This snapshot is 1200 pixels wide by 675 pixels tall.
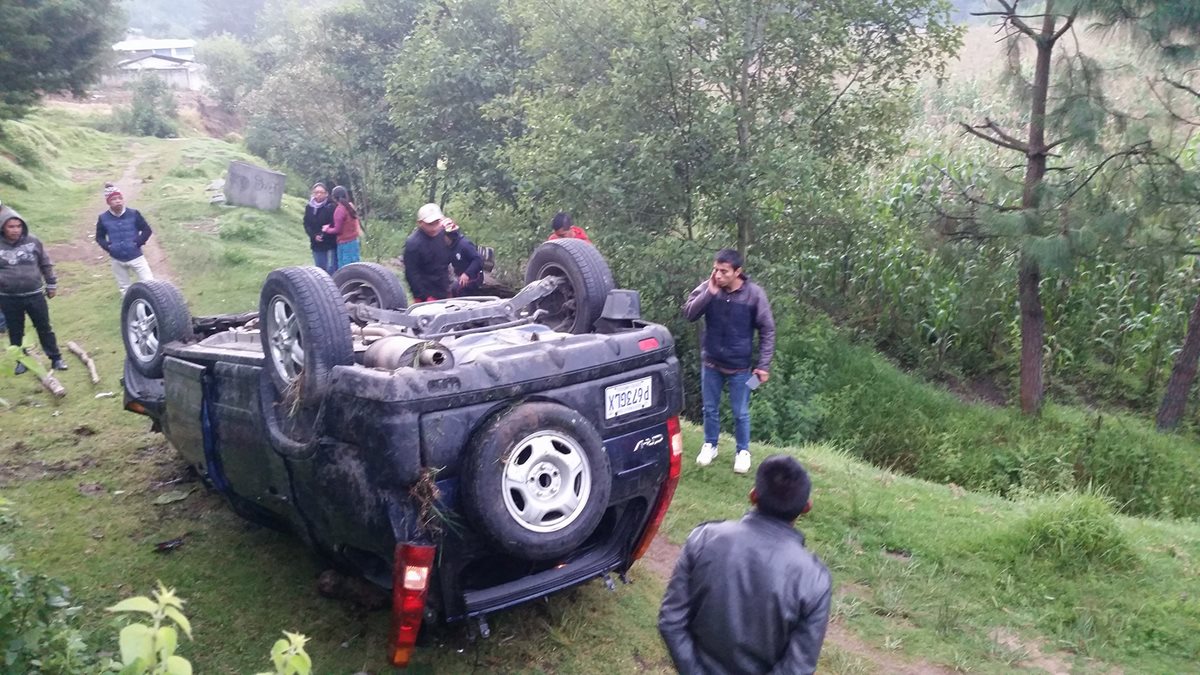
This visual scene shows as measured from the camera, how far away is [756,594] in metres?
2.64

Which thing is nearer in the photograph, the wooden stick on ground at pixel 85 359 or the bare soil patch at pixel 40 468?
the bare soil patch at pixel 40 468

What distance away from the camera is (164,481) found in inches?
231

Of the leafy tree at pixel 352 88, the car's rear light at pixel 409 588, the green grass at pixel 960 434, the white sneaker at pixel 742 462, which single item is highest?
the leafy tree at pixel 352 88

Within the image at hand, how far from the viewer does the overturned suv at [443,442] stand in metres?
3.30

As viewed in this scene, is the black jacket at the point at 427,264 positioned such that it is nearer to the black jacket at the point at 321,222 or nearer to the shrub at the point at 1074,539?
the black jacket at the point at 321,222

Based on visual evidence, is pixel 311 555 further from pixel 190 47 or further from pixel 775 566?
pixel 190 47

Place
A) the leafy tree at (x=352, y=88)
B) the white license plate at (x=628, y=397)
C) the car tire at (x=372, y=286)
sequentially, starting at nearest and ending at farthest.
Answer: the white license plate at (x=628, y=397)
the car tire at (x=372, y=286)
the leafy tree at (x=352, y=88)

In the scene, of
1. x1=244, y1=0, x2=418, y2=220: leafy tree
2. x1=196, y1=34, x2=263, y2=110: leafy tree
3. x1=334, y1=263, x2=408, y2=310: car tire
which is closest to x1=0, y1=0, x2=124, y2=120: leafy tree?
x1=244, y1=0, x2=418, y2=220: leafy tree

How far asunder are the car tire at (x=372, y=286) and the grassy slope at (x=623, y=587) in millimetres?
1580

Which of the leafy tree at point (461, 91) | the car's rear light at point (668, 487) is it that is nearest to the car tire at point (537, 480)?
the car's rear light at point (668, 487)

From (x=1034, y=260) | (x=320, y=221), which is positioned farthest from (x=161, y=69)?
(x=1034, y=260)

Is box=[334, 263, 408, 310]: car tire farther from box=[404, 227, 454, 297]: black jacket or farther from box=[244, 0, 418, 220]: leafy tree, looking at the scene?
box=[244, 0, 418, 220]: leafy tree

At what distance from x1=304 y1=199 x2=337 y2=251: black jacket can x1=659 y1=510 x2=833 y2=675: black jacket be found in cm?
912

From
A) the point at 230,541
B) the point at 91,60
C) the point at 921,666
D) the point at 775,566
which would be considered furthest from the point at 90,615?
the point at 91,60
